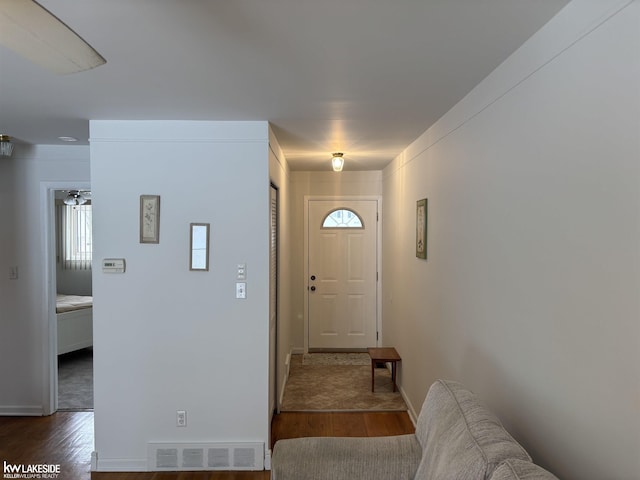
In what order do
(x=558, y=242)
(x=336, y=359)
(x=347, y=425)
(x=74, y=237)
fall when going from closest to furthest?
(x=558, y=242), (x=347, y=425), (x=336, y=359), (x=74, y=237)

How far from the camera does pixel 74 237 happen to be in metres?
6.68

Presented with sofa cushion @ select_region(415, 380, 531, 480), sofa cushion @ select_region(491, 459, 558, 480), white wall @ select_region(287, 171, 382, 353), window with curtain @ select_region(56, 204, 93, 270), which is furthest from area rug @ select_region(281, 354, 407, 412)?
window with curtain @ select_region(56, 204, 93, 270)

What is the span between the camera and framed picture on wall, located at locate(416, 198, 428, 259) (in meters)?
3.07

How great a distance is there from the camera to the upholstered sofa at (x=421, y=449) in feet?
4.44

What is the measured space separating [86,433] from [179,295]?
5.26ft

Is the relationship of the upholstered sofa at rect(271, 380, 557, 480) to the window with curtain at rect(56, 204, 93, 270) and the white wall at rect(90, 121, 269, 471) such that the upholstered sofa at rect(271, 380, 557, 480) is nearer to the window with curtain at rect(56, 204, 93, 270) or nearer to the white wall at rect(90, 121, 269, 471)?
the white wall at rect(90, 121, 269, 471)

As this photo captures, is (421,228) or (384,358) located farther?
(384,358)

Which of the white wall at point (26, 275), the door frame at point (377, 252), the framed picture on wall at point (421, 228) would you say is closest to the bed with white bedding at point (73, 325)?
the white wall at point (26, 275)

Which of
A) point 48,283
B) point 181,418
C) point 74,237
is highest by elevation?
point 74,237

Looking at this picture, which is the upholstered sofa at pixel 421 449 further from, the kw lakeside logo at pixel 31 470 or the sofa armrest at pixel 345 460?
the kw lakeside logo at pixel 31 470

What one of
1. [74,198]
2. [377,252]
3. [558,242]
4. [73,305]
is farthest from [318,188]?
[558,242]

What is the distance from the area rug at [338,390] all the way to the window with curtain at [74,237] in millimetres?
4272

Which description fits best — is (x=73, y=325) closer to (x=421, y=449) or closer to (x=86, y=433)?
(x=86, y=433)

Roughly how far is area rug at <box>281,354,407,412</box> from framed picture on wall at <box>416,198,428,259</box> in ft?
5.22
